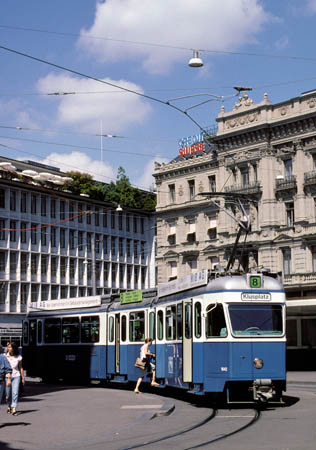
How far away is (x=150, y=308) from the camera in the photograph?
78.8 feet

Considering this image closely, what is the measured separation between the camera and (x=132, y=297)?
25734mm

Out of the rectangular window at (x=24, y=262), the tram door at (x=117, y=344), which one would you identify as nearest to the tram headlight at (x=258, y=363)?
the tram door at (x=117, y=344)

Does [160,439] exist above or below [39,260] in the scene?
below

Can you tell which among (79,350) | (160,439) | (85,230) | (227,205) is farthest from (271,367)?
(85,230)

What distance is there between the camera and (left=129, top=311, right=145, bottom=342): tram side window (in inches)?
970

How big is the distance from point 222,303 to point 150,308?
5.96m

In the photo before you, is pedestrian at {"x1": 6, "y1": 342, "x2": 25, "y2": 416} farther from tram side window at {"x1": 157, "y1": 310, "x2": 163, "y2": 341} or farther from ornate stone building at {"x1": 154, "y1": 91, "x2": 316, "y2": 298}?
ornate stone building at {"x1": 154, "y1": 91, "x2": 316, "y2": 298}

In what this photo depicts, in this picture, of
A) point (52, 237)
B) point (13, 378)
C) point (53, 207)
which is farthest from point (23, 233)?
point (13, 378)

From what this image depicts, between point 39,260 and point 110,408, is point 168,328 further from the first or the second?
point 39,260

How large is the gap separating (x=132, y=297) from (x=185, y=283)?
5.49m

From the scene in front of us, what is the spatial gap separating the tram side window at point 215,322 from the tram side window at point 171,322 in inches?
104

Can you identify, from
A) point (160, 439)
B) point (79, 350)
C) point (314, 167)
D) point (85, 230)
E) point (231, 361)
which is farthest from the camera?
point (85, 230)

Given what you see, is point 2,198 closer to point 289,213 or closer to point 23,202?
point 23,202

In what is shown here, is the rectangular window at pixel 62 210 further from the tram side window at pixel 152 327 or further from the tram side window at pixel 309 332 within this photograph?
the tram side window at pixel 152 327
